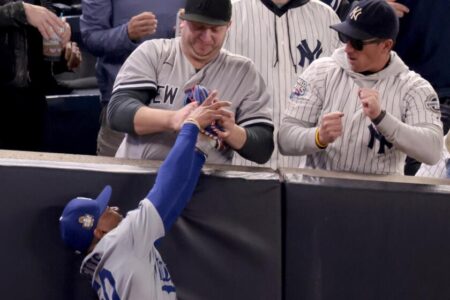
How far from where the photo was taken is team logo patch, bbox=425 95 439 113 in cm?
326

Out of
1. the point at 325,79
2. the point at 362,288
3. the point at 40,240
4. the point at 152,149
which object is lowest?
the point at 362,288

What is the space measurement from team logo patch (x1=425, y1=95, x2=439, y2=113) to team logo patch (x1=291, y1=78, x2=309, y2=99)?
456mm

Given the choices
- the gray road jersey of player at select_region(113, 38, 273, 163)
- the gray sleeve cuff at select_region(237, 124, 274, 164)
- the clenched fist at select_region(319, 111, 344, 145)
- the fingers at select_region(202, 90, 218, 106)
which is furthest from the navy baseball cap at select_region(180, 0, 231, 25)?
the clenched fist at select_region(319, 111, 344, 145)

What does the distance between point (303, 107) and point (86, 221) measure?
3.38 feet

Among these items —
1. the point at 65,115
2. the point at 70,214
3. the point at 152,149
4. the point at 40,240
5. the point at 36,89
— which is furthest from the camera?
the point at 65,115

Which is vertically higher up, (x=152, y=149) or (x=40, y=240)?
(x=152, y=149)

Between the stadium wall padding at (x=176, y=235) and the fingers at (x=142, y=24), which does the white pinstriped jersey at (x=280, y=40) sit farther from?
the stadium wall padding at (x=176, y=235)

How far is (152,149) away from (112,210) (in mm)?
397

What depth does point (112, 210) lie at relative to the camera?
2904 millimetres

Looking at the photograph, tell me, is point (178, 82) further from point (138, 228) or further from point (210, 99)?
point (138, 228)

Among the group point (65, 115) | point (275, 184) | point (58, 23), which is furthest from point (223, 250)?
point (65, 115)

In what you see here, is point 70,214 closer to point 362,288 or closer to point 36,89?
point 362,288

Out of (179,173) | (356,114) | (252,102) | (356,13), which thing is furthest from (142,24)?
(179,173)

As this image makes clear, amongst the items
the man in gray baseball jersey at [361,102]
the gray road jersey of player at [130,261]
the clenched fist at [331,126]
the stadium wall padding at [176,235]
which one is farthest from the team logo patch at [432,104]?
Result: the gray road jersey of player at [130,261]
